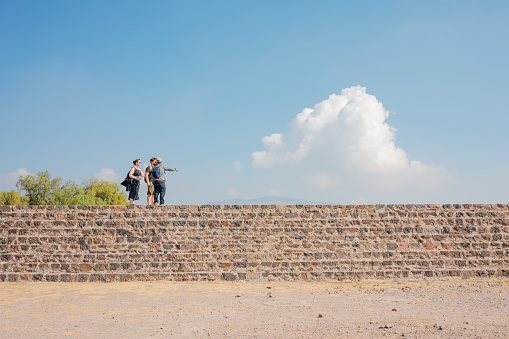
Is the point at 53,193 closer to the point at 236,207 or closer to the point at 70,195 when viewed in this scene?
the point at 70,195

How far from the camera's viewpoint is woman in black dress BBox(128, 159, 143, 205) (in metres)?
10.4

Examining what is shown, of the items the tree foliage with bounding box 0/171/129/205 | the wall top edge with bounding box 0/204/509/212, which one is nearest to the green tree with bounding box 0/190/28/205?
the tree foliage with bounding box 0/171/129/205

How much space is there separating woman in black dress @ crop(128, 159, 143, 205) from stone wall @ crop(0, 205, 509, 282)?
1.04 m

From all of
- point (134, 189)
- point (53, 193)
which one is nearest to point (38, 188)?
point (53, 193)

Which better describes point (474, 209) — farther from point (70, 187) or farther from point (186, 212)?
point (70, 187)

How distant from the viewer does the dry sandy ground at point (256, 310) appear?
5.11 meters

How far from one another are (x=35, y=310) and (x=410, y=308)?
672 centimetres

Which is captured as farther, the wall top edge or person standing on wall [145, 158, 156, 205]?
person standing on wall [145, 158, 156, 205]

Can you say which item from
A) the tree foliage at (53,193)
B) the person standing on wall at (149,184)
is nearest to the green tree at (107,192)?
the tree foliage at (53,193)

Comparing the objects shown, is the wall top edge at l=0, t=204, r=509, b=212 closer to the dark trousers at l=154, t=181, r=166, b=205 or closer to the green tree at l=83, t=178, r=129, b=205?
the dark trousers at l=154, t=181, r=166, b=205

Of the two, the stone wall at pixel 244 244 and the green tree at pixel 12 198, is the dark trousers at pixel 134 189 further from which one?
the green tree at pixel 12 198

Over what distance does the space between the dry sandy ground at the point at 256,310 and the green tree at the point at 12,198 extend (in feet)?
139

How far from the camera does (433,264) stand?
9367mm

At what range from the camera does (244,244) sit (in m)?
9.24
